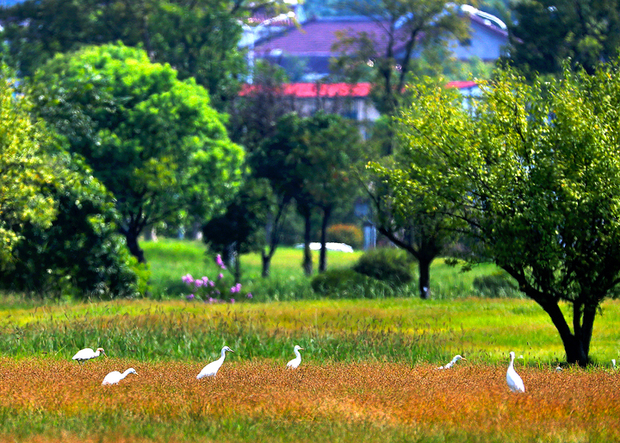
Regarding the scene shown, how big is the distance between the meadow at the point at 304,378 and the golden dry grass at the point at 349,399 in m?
0.03

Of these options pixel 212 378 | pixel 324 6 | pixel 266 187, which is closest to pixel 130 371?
pixel 212 378

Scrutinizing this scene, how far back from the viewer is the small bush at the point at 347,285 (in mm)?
34219

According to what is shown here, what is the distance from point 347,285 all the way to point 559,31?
22293 mm

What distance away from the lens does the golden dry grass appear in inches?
413

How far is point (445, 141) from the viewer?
17.9 metres

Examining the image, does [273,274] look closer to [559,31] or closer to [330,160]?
[330,160]

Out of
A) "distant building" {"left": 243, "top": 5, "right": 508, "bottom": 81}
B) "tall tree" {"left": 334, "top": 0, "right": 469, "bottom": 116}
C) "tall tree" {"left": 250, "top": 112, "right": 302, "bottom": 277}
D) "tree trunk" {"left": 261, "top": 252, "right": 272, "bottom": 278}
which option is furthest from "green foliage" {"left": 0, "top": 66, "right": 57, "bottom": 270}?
"distant building" {"left": 243, "top": 5, "right": 508, "bottom": 81}

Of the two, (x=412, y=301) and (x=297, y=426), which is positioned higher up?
(x=297, y=426)

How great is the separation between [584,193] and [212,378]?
7443 mm

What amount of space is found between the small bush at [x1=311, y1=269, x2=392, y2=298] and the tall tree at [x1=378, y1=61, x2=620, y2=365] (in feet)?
51.6

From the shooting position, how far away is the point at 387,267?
37.0 metres

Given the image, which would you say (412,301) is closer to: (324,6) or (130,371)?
(130,371)

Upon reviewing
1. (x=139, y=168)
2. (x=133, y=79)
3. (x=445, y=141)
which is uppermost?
(x=445, y=141)

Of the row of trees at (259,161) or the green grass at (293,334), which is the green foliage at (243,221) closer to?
the row of trees at (259,161)
